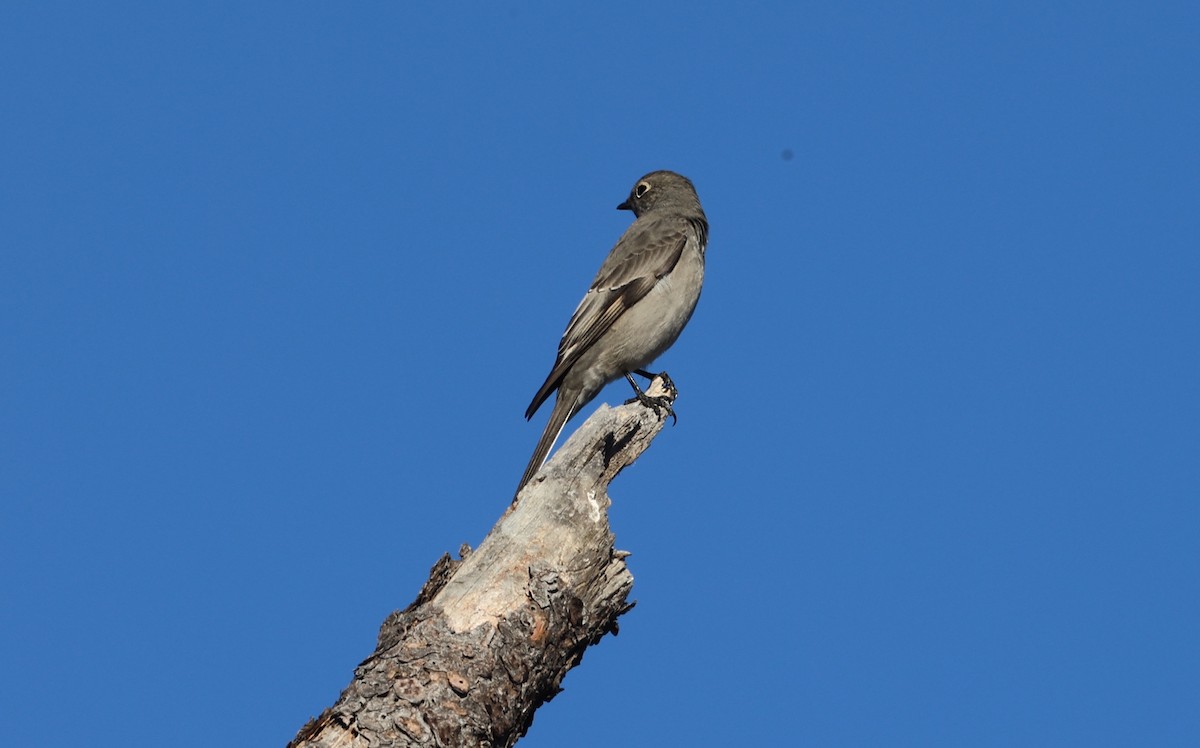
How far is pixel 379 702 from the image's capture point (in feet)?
19.2

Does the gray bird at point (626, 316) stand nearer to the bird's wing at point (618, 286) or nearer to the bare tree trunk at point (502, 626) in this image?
the bird's wing at point (618, 286)

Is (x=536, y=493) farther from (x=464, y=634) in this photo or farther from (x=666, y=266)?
(x=666, y=266)

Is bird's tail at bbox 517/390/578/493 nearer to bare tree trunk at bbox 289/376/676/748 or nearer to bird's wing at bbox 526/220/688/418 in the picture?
bird's wing at bbox 526/220/688/418

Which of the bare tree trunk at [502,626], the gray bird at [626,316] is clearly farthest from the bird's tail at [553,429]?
the bare tree trunk at [502,626]

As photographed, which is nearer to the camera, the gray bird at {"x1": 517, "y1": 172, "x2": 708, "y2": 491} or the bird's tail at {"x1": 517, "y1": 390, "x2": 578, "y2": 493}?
the bird's tail at {"x1": 517, "y1": 390, "x2": 578, "y2": 493}

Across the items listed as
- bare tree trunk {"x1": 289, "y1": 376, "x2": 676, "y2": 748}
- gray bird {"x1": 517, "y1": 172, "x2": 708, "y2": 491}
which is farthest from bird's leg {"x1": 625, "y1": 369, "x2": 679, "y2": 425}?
bare tree trunk {"x1": 289, "y1": 376, "x2": 676, "y2": 748}

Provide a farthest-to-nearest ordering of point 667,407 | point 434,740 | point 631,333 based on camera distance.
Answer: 1. point 631,333
2. point 667,407
3. point 434,740

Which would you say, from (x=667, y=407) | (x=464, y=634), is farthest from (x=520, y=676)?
(x=667, y=407)

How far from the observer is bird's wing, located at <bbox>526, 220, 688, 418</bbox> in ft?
35.7

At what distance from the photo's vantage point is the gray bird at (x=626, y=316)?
35.7 feet

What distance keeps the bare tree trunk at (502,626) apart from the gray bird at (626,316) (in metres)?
3.54

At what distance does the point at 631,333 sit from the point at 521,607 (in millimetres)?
4842

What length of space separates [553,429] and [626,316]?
1.26 metres

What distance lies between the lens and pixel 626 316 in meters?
11.0
